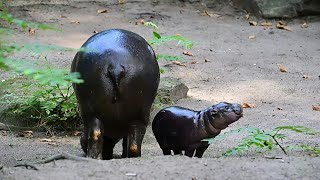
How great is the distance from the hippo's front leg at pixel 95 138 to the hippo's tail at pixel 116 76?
0.71 feet

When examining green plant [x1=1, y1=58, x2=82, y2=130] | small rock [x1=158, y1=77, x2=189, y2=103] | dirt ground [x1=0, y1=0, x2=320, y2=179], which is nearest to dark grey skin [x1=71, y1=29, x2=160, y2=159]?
dirt ground [x1=0, y1=0, x2=320, y2=179]

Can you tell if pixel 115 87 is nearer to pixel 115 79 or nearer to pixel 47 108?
pixel 115 79

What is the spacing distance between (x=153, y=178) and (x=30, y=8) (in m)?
8.67

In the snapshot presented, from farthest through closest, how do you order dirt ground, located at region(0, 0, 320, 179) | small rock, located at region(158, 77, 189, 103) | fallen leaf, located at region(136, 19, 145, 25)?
fallen leaf, located at region(136, 19, 145, 25) < small rock, located at region(158, 77, 189, 103) < dirt ground, located at region(0, 0, 320, 179)

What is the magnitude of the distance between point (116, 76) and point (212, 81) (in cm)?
393

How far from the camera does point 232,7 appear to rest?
39.3 ft

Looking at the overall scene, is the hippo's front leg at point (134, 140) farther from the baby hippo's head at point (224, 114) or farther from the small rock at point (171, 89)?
the small rock at point (171, 89)

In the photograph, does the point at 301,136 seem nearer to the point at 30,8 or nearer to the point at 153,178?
the point at 153,178

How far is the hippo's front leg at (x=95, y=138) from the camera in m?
4.35

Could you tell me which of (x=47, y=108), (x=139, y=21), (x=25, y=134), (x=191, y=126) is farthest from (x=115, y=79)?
(x=139, y=21)

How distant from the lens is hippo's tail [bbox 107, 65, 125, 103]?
4.25 metres

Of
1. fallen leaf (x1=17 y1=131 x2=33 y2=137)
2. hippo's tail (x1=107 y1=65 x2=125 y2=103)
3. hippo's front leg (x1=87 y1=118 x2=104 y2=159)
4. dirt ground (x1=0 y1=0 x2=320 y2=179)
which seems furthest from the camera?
A: fallen leaf (x1=17 y1=131 x2=33 y2=137)

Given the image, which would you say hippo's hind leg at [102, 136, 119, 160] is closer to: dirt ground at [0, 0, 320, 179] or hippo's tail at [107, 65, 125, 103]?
dirt ground at [0, 0, 320, 179]

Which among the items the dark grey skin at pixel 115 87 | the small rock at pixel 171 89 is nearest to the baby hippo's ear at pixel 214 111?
the dark grey skin at pixel 115 87
